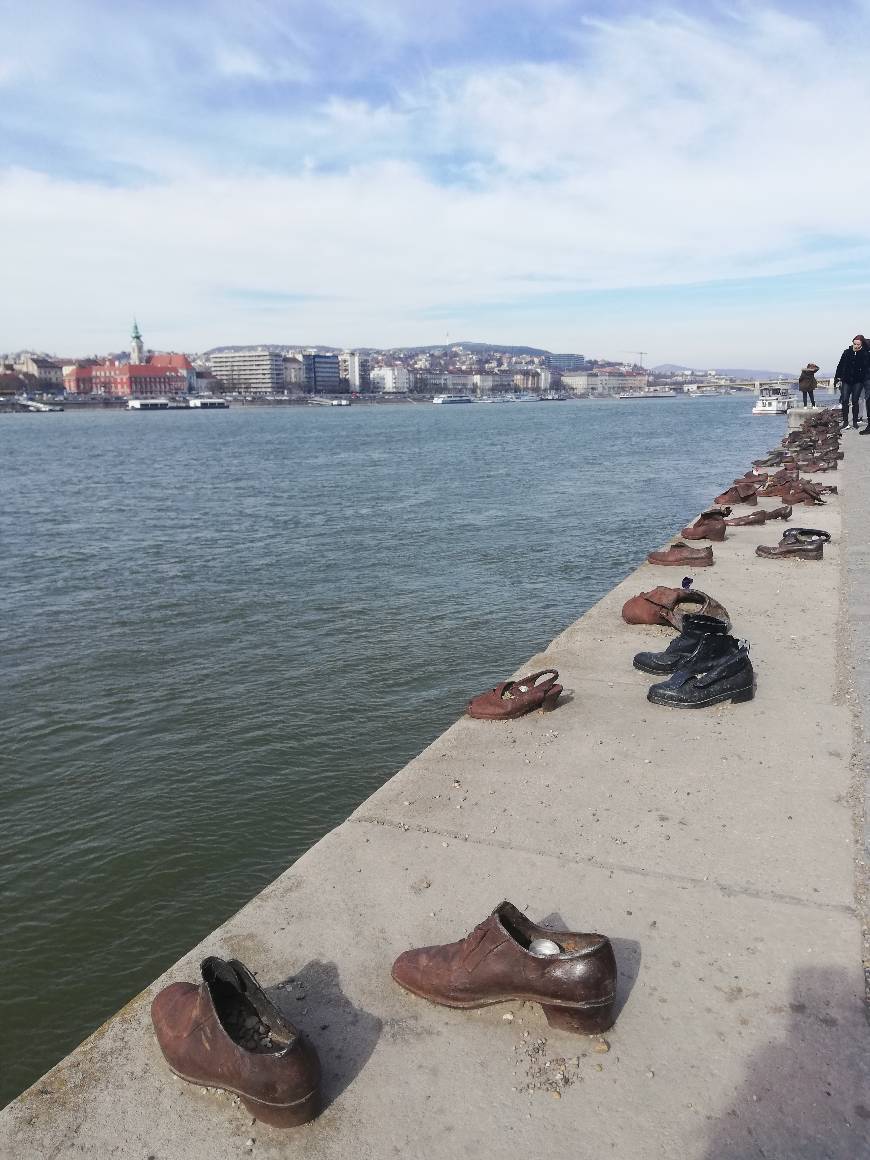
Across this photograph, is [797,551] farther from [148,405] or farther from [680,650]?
[148,405]

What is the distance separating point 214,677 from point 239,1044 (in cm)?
800

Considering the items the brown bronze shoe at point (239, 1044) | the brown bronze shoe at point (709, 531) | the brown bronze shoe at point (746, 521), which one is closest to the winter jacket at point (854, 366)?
the brown bronze shoe at point (746, 521)

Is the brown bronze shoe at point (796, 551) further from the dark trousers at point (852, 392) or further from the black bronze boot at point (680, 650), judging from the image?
the dark trousers at point (852, 392)

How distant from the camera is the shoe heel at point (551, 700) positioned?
230 inches

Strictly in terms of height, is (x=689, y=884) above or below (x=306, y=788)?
above

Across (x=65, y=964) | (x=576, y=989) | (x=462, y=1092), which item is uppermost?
(x=576, y=989)

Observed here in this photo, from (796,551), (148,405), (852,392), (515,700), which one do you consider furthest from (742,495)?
(148,405)

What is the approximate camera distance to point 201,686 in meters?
10.2

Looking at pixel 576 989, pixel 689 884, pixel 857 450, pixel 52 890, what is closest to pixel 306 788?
pixel 52 890

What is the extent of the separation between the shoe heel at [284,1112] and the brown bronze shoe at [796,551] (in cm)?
930

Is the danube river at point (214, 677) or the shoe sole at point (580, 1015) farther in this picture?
the danube river at point (214, 677)

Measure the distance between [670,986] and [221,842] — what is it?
441 cm

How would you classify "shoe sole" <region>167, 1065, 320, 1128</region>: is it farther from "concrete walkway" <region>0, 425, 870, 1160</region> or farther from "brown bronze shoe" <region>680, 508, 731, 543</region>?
"brown bronze shoe" <region>680, 508, 731, 543</region>

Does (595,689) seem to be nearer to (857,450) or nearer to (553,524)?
(553,524)
